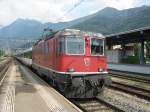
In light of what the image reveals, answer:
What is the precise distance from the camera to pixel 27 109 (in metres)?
10.5

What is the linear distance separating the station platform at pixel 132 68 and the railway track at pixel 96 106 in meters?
15.4

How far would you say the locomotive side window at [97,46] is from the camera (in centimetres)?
1433

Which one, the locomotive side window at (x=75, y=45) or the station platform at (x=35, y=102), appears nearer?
the station platform at (x=35, y=102)

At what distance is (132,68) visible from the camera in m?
31.3

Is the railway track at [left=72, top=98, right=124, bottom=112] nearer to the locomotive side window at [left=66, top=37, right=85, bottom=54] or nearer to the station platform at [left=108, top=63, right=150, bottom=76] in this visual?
the locomotive side window at [left=66, top=37, right=85, bottom=54]

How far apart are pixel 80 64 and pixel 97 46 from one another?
1.31 m

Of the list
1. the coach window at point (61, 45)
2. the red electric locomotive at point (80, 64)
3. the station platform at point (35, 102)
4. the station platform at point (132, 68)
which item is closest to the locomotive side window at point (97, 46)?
the red electric locomotive at point (80, 64)

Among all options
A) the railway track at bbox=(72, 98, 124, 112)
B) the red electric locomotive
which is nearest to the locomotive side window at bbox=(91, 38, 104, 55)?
the red electric locomotive

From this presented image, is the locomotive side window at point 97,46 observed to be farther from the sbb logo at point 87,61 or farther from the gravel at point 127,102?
the gravel at point 127,102

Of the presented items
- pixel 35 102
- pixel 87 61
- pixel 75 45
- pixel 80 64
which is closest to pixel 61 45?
pixel 75 45

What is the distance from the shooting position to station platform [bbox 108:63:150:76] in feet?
92.5

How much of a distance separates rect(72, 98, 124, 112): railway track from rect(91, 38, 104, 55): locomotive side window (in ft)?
7.22

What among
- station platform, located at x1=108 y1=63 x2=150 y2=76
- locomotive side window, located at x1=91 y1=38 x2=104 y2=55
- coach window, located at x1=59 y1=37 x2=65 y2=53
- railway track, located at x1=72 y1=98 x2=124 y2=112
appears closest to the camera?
railway track, located at x1=72 y1=98 x2=124 y2=112

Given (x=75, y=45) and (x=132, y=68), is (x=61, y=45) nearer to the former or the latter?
(x=75, y=45)
